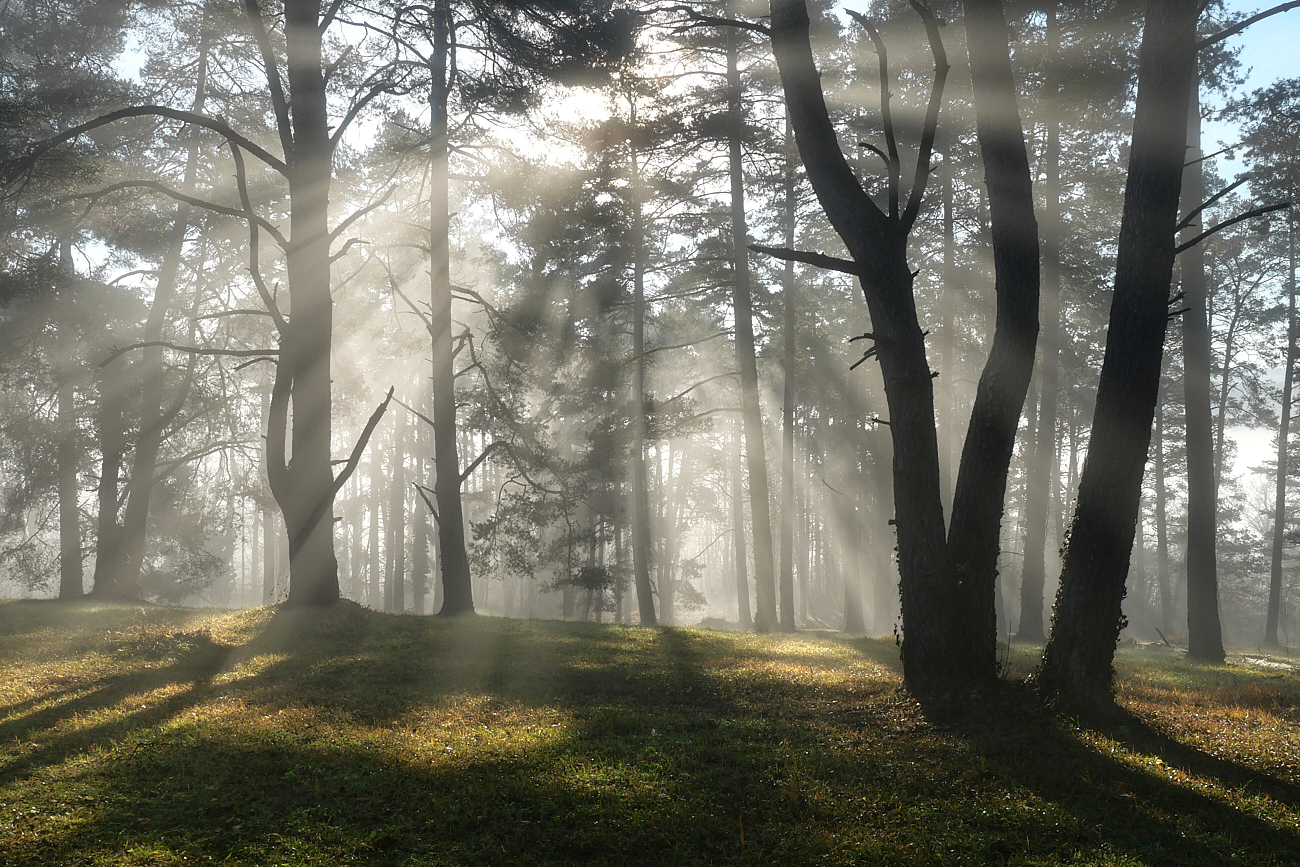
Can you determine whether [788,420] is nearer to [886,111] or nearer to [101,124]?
[886,111]

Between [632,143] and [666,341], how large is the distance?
54.0 feet

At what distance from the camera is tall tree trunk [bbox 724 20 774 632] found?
17.0 metres

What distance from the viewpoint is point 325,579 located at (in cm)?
1086

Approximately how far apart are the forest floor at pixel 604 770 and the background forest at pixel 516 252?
3988 millimetres

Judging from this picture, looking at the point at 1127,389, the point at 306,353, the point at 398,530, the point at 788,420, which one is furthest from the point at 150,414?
the point at 1127,389

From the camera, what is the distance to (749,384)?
17.6 m

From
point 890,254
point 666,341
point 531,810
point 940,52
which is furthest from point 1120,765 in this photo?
point 666,341

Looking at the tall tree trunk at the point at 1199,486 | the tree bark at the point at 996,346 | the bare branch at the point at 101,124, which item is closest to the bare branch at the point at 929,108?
the tree bark at the point at 996,346

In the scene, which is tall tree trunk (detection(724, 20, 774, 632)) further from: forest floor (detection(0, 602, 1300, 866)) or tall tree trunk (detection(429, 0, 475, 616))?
forest floor (detection(0, 602, 1300, 866))

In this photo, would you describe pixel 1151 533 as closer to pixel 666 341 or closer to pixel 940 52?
pixel 666 341

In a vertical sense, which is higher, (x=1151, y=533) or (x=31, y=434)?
(x=31, y=434)

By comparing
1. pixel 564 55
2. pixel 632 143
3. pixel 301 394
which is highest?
pixel 632 143

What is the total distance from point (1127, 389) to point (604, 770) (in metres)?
5.27

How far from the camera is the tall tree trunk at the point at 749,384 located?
17047 millimetres
